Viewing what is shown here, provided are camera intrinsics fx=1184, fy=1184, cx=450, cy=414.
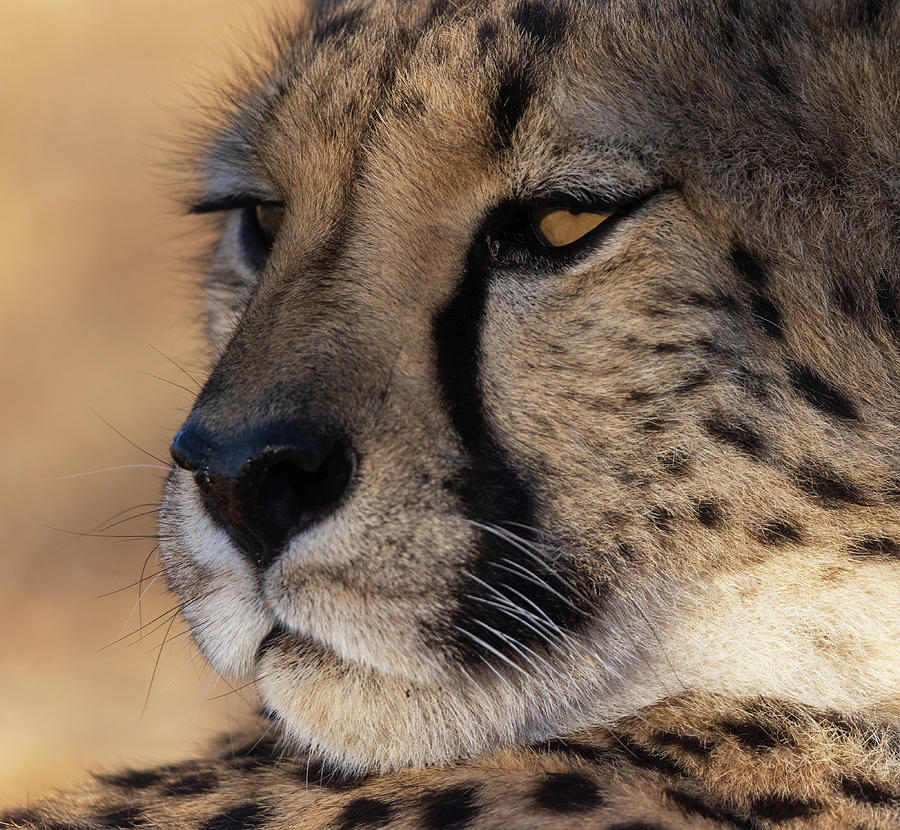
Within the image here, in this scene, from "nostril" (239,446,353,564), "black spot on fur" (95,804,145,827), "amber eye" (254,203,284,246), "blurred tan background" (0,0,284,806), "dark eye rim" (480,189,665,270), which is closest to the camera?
"nostril" (239,446,353,564)

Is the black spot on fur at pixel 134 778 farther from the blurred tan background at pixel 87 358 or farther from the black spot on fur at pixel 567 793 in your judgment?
the black spot on fur at pixel 567 793

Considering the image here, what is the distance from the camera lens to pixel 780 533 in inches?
40.8

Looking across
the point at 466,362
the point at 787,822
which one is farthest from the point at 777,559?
the point at 466,362

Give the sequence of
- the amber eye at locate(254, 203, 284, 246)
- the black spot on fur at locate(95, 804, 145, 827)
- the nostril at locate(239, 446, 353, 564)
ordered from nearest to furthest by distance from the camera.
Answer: the nostril at locate(239, 446, 353, 564), the black spot on fur at locate(95, 804, 145, 827), the amber eye at locate(254, 203, 284, 246)

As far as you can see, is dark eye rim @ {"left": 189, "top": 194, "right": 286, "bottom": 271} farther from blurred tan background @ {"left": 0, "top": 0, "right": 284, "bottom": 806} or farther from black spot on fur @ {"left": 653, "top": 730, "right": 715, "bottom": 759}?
black spot on fur @ {"left": 653, "top": 730, "right": 715, "bottom": 759}

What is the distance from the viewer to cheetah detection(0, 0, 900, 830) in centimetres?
100

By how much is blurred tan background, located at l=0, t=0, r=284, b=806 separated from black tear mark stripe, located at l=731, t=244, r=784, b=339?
2.80ft

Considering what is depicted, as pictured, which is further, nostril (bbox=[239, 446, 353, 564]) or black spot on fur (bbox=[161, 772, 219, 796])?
black spot on fur (bbox=[161, 772, 219, 796])

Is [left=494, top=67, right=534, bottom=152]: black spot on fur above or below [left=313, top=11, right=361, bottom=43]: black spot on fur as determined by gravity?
below

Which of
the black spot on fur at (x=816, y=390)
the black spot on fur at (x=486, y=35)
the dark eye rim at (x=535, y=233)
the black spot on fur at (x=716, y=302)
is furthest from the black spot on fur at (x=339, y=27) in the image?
the black spot on fur at (x=816, y=390)

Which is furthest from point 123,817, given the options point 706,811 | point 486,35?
point 486,35

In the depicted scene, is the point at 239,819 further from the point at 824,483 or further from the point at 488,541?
the point at 824,483

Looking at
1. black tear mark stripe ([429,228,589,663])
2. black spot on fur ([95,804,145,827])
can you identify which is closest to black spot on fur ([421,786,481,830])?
black tear mark stripe ([429,228,589,663])

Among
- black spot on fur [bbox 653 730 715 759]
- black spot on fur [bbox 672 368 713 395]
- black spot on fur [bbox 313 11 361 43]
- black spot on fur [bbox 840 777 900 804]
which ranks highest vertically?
black spot on fur [bbox 313 11 361 43]
